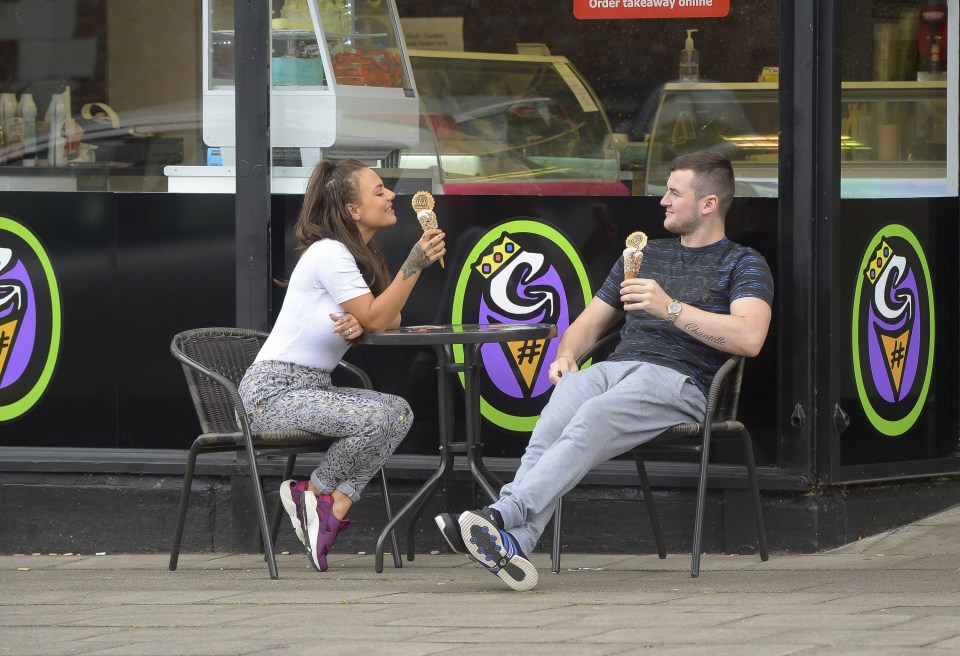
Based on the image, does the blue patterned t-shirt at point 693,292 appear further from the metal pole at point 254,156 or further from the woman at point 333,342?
the metal pole at point 254,156

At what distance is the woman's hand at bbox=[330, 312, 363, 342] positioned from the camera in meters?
5.38

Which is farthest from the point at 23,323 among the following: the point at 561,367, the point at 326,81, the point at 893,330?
the point at 893,330

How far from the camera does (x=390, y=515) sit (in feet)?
19.1

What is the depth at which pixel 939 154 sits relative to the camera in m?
6.18

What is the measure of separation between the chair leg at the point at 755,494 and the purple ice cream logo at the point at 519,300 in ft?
3.04

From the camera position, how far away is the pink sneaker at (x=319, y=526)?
543cm

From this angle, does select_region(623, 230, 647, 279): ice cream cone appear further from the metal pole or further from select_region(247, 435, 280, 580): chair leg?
the metal pole

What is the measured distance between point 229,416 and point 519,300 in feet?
4.03

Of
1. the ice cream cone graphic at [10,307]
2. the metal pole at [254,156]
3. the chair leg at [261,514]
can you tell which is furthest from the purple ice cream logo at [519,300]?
the ice cream cone graphic at [10,307]

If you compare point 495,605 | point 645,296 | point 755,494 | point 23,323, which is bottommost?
point 495,605

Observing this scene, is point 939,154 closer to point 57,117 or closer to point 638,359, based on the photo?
point 638,359

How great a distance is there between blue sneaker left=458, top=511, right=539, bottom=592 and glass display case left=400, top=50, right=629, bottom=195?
191 centimetres

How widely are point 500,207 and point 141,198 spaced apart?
149 centimetres

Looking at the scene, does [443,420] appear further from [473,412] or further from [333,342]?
[333,342]
